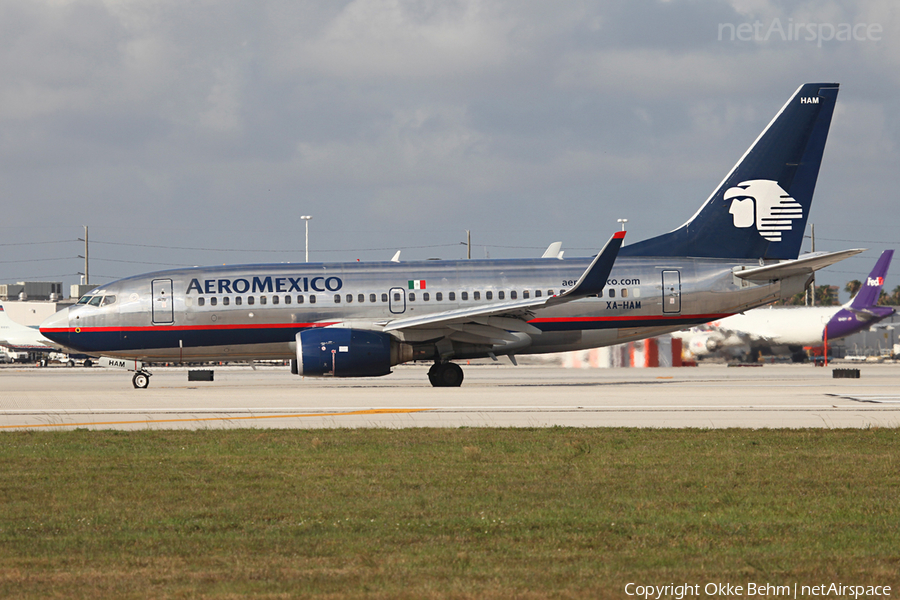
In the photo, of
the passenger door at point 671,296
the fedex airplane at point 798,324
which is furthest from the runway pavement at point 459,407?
the fedex airplane at point 798,324

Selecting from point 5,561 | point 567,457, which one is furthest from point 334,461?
point 5,561

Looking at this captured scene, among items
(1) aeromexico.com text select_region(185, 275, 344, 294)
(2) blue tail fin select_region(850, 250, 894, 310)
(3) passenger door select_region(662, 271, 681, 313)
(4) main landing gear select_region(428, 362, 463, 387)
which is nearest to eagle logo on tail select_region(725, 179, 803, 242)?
(3) passenger door select_region(662, 271, 681, 313)

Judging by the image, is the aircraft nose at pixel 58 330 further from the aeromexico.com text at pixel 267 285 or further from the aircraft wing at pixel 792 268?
the aircraft wing at pixel 792 268

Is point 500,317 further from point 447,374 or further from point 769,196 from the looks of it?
point 769,196

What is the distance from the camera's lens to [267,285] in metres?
29.2

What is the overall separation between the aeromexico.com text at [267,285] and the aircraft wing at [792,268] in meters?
13.0

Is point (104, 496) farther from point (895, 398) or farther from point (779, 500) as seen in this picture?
point (895, 398)

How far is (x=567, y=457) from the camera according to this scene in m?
12.5

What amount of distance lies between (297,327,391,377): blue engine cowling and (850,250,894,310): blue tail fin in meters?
38.9

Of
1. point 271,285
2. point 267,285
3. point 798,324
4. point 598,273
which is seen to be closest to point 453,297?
point 598,273

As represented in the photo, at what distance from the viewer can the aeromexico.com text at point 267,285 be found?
2914 centimetres

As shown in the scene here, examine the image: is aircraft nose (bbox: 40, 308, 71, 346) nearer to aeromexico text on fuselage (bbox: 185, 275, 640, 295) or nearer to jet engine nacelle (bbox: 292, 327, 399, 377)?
aeromexico text on fuselage (bbox: 185, 275, 640, 295)

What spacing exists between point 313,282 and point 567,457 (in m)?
18.0
